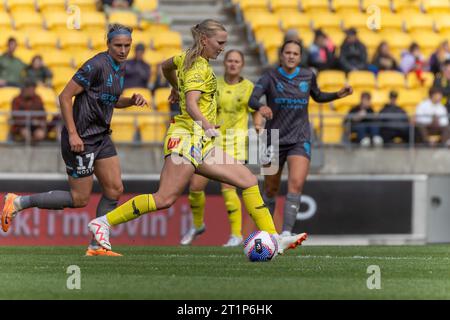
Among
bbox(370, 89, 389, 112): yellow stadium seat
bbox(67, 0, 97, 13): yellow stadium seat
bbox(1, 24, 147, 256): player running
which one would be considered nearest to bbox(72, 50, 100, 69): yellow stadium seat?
bbox(67, 0, 97, 13): yellow stadium seat

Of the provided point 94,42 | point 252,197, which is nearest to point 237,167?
point 252,197

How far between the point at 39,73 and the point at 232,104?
232 inches

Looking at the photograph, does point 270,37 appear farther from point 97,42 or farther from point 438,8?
point 438,8

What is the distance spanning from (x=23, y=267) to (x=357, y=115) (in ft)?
29.4

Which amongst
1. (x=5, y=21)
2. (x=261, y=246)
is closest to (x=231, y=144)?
(x=261, y=246)

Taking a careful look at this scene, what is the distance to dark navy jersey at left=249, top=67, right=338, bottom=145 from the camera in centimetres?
1419

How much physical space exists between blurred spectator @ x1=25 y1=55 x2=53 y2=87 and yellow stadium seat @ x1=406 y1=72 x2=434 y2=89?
640 centimetres

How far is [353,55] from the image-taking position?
2162cm

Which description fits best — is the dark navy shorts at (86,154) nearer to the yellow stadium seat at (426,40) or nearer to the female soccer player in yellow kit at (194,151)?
the female soccer player in yellow kit at (194,151)

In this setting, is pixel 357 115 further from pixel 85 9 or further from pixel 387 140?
pixel 85 9

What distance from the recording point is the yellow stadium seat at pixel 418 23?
24.0m

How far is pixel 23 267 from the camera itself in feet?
36.6

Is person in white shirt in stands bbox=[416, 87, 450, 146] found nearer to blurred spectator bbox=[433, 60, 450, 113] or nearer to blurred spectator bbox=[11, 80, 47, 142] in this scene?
blurred spectator bbox=[433, 60, 450, 113]

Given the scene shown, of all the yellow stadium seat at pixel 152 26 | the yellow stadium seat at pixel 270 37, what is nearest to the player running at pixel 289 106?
the yellow stadium seat at pixel 270 37
